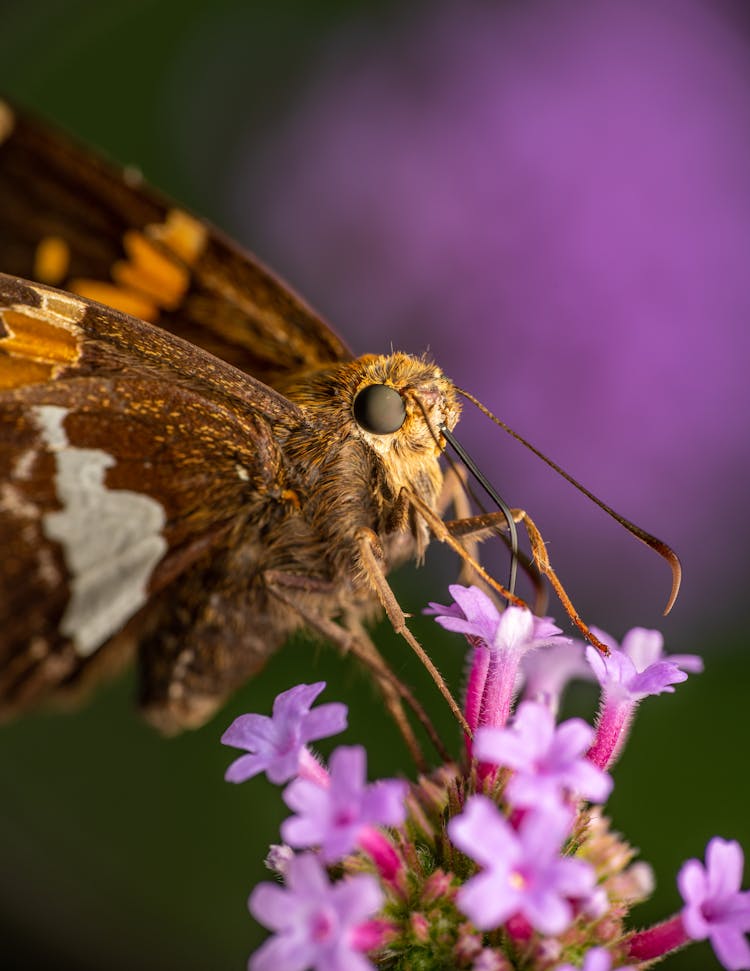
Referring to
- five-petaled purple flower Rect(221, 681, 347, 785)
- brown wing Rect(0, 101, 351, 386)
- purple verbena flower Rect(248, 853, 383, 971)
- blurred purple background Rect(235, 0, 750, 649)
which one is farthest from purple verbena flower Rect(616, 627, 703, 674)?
blurred purple background Rect(235, 0, 750, 649)

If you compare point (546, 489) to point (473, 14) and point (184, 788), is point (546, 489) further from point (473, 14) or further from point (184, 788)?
point (473, 14)

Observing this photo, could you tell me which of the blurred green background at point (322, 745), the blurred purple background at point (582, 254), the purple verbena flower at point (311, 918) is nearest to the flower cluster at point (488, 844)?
the purple verbena flower at point (311, 918)

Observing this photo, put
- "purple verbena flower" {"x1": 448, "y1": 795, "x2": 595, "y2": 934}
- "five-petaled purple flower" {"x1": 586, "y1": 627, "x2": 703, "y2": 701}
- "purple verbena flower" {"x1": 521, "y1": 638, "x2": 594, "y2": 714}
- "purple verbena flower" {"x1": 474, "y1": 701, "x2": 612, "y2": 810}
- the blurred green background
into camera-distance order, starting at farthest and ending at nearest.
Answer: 1. the blurred green background
2. "purple verbena flower" {"x1": 521, "y1": 638, "x2": 594, "y2": 714}
3. "five-petaled purple flower" {"x1": 586, "y1": 627, "x2": 703, "y2": 701}
4. "purple verbena flower" {"x1": 474, "y1": 701, "x2": 612, "y2": 810}
5. "purple verbena flower" {"x1": 448, "y1": 795, "x2": 595, "y2": 934}

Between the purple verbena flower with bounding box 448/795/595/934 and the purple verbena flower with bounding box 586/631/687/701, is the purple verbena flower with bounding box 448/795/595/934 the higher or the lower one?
the lower one

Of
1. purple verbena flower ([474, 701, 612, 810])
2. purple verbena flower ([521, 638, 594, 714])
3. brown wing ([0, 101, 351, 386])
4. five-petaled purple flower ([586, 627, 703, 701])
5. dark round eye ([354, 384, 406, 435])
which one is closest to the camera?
purple verbena flower ([474, 701, 612, 810])

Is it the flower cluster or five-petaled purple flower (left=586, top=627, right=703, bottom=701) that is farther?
five-petaled purple flower (left=586, top=627, right=703, bottom=701)

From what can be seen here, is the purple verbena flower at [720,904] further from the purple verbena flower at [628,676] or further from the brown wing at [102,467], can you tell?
the brown wing at [102,467]

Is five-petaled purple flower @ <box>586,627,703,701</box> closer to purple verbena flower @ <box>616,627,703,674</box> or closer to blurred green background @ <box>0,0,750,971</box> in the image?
purple verbena flower @ <box>616,627,703,674</box>
